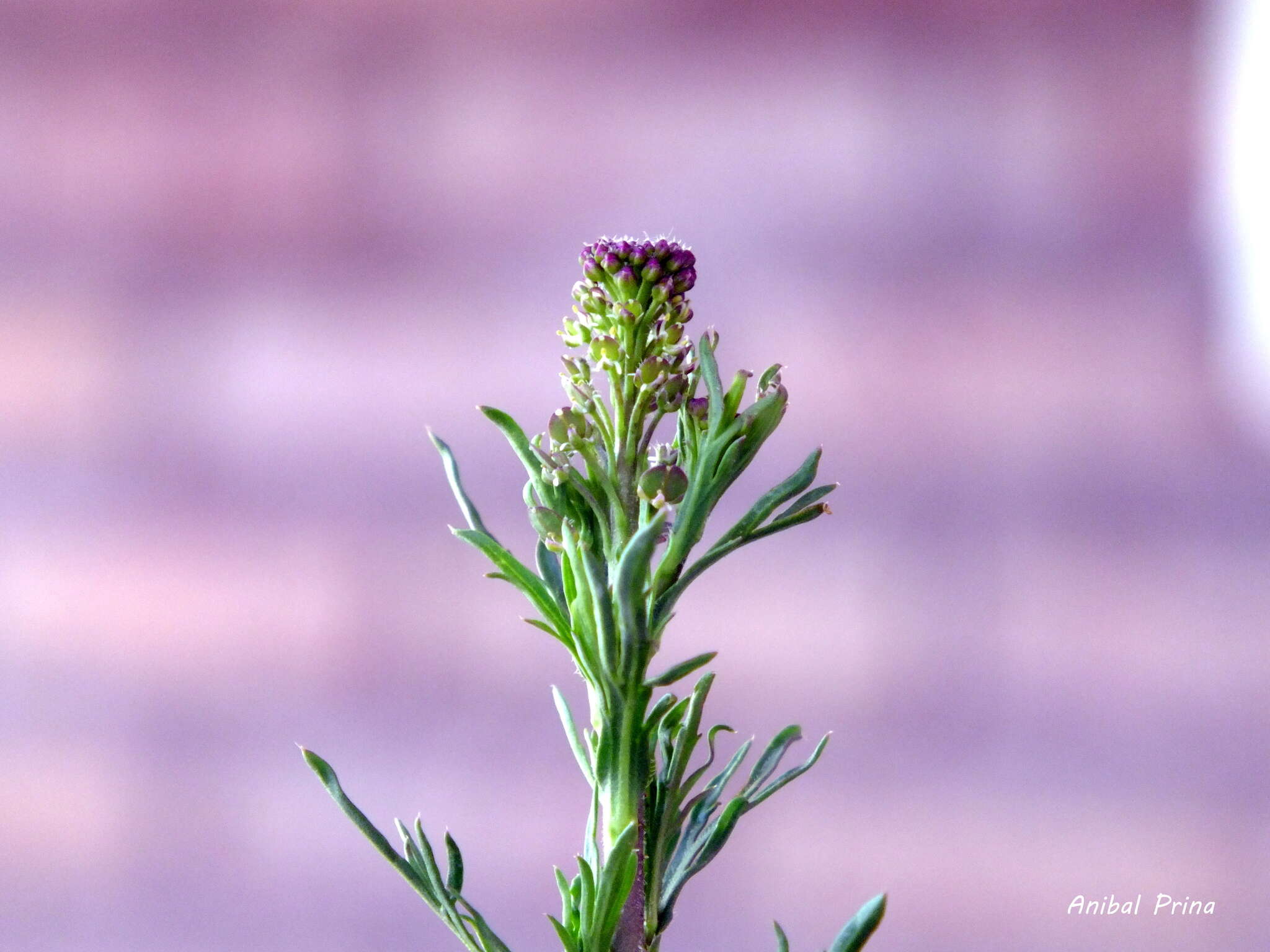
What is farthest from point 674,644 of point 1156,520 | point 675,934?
point 1156,520

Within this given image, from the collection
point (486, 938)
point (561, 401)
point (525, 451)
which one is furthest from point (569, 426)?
point (561, 401)

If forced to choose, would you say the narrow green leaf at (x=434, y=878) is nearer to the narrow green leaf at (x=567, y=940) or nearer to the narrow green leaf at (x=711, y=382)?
the narrow green leaf at (x=567, y=940)

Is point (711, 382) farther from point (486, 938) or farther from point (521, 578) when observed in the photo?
point (486, 938)

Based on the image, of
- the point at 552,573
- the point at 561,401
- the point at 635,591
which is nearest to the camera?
the point at 635,591

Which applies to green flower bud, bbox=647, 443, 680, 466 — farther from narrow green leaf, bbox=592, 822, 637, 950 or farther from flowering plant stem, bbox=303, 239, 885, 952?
narrow green leaf, bbox=592, 822, 637, 950

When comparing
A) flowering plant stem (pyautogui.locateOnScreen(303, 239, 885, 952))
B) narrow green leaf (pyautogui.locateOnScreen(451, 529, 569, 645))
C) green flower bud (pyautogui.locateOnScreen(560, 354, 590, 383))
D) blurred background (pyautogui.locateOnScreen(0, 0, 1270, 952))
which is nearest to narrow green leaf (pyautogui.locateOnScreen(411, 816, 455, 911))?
flowering plant stem (pyautogui.locateOnScreen(303, 239, 885, 952))

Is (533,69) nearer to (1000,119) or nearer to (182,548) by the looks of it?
(1000,119)

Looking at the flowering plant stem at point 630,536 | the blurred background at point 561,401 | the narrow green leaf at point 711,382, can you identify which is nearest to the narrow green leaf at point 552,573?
the flowering plant stem at point 630,536

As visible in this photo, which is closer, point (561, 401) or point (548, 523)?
point (548, 523)
